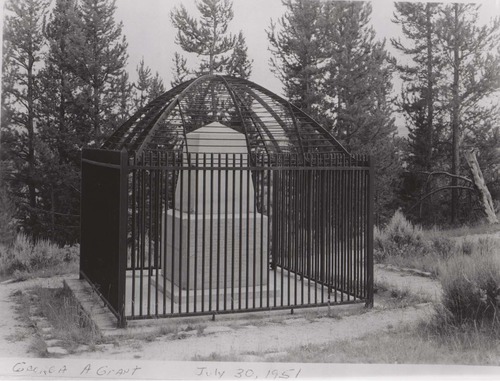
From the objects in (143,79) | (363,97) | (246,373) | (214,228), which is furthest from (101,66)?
(246,373)

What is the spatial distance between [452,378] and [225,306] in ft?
9.67

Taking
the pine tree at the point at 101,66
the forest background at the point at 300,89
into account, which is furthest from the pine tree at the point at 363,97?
the pine tree at the point at 101,66

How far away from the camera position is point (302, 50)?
70.2 feet

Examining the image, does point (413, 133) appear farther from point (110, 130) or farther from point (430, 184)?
point (110, 130)

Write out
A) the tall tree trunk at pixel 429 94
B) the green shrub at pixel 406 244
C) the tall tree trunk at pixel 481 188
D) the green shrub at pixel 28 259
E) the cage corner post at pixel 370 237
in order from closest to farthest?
1. the cage corner post at pixel 370 237
2. the green shrub at pixel 28 259
3. the green shrub at pixel 406 244
4. the tall tree trunk at pixel 481 188
5. the tall tree trunk at pixel 429 94

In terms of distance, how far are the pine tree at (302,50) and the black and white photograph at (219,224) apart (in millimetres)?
79

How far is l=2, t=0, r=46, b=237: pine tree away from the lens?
55.6 feet

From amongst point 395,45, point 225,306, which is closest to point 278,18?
point 395,45

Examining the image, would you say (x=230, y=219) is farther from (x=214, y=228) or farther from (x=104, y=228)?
(x=104, y=228)

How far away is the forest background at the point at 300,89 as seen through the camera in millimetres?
18562

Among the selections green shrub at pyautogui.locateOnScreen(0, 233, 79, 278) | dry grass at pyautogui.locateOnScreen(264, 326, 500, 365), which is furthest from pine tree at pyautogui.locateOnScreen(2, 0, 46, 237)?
dry grass at pyautogui.locateOnScreen(264, 326, 500, 365)

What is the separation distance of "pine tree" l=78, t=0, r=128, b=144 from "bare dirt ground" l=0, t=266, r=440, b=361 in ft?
40.5

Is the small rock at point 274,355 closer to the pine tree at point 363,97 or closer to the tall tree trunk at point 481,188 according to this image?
the tall tree trunk at point 481,188

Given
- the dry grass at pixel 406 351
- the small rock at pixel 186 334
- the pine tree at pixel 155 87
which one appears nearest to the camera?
the dry grass at pixel 406 351
